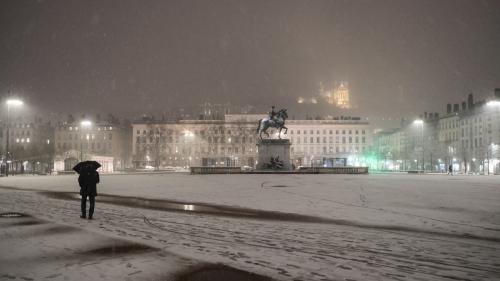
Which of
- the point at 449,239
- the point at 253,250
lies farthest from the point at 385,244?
the point at 253,250

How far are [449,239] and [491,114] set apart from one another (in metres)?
102

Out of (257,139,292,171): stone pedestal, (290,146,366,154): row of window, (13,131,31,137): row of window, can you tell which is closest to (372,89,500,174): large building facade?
(290,146,366,154): row of window

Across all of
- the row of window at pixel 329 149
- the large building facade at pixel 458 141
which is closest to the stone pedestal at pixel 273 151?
the large building facade at pixel 458 141

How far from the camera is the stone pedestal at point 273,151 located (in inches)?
2194

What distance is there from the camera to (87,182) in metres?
13.1

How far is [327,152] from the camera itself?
161m

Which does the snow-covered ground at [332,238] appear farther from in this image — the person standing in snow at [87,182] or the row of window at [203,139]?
the row of window at [203,139]

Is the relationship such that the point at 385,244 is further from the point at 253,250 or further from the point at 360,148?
the point at 360,148

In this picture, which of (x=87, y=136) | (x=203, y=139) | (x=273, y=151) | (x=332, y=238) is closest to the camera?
(x=332, y=238)

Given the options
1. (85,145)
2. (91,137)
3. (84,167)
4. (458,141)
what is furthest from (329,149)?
(84,167)

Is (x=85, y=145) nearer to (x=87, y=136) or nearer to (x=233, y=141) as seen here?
(x=87, y=136)

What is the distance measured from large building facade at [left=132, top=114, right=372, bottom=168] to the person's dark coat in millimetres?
128599

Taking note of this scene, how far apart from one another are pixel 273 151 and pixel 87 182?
1742 inches

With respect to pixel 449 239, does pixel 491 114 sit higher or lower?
higher
